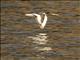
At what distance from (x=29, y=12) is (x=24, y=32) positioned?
50cm

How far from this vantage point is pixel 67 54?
11.6 feet

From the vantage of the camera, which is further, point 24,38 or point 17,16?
→ point 17,16

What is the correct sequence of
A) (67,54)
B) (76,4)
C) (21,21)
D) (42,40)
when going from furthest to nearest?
1. (76,4)
2. (21,21)
3. (42,40)
4. (67,54)

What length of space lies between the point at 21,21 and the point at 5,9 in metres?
0.37

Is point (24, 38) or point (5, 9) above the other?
point (5, 9)

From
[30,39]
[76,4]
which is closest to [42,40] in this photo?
[30,39]

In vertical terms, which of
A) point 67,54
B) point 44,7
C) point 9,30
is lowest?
point 67,54

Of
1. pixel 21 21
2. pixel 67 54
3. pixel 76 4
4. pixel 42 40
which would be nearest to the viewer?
pixel 67 54

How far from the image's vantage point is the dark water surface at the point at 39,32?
3.53 metres

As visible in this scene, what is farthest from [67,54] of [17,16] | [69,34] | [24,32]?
[17,16]

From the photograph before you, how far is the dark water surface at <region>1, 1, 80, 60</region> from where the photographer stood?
353 cm

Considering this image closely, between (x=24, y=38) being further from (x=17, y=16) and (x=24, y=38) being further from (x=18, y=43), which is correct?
(x=17, y=16)

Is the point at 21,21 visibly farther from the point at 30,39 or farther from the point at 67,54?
the point at 67,54

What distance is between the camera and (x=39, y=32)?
388cm
